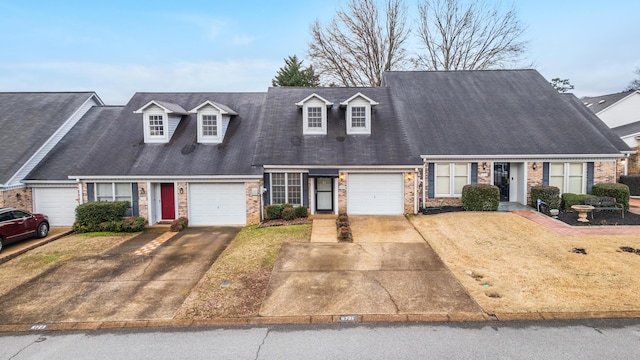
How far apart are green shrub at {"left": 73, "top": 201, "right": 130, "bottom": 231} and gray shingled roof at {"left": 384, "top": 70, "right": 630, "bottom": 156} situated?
570 inches

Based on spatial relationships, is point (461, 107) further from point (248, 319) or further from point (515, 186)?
point (248, 319)

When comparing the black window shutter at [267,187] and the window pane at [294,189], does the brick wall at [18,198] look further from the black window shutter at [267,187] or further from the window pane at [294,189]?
the window pane at [294,189]

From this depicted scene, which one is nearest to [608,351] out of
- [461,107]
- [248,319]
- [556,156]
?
[248,319]

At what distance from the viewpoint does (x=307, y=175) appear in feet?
59.9

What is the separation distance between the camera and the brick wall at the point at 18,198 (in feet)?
57.1

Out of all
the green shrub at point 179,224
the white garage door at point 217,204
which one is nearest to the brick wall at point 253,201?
the white garage door at point 217,204

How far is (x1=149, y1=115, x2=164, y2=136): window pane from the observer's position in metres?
19.9

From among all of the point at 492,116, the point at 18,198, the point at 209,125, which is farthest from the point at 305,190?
the point at 18,198

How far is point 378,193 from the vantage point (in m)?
18.6

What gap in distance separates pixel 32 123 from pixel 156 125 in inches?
293

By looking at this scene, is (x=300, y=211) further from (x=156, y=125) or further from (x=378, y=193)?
(x=156, y=125)

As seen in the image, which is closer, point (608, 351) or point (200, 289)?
point (608, 351)

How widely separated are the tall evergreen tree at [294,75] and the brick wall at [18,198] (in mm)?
22202

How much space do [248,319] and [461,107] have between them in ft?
60.2
